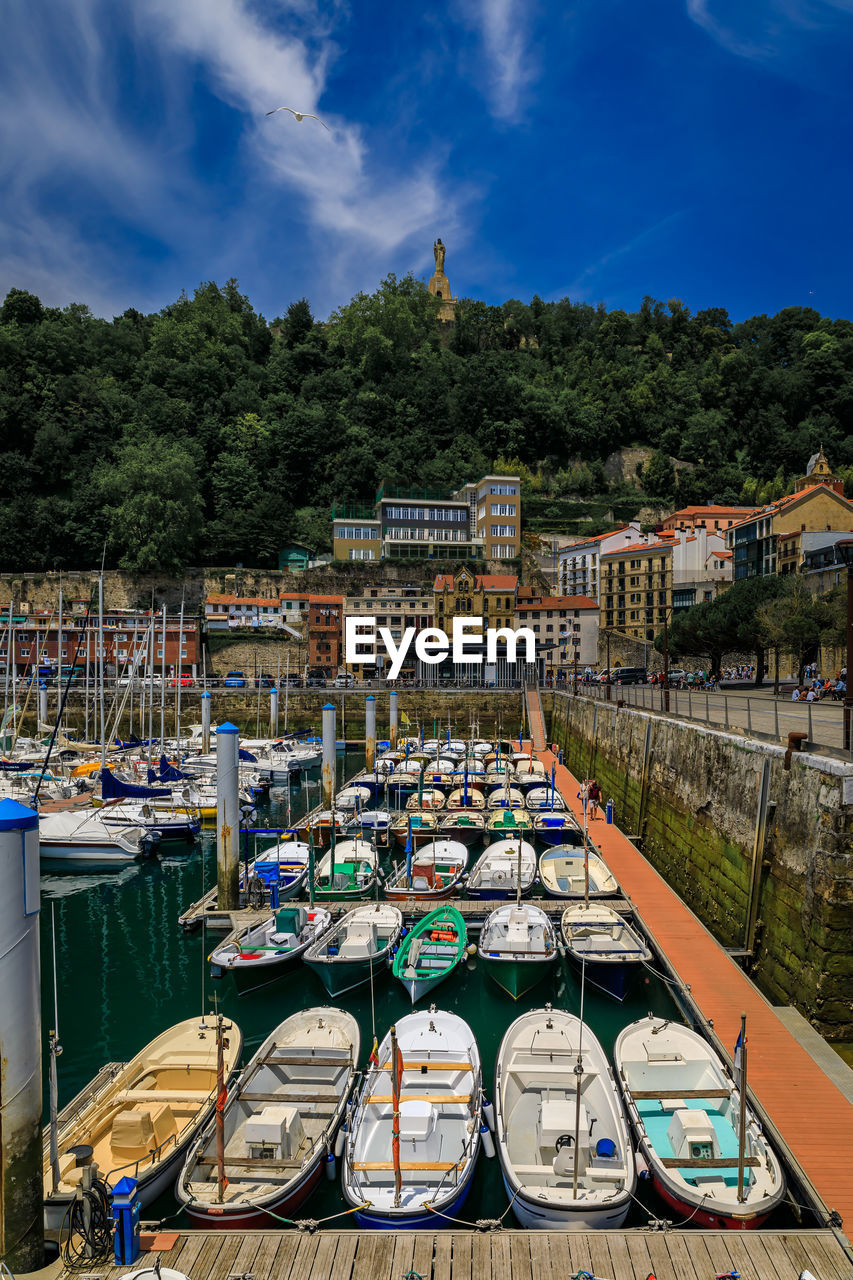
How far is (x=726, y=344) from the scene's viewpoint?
11675 centimetres

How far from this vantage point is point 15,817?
7.33 meters

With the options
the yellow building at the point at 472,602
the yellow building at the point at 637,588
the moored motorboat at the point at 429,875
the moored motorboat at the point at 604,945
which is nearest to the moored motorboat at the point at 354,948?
the moored motorboat at the point at 429,875

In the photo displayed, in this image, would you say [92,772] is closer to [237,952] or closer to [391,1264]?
[237,952]

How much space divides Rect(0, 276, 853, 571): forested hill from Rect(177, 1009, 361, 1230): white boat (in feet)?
230

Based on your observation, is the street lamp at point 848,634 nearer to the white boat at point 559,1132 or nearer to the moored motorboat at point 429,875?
the white boat at point 559,1132

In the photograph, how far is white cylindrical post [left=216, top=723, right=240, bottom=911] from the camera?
2039 centimetres

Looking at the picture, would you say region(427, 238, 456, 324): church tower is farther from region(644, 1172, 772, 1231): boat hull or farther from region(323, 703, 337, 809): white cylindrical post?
region(644, 1172, 772, 1231): boat hull

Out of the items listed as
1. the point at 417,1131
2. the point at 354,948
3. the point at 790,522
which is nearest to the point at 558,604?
the point at 790,522

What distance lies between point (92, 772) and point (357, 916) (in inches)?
906

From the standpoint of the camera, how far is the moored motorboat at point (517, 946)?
16.5 metres

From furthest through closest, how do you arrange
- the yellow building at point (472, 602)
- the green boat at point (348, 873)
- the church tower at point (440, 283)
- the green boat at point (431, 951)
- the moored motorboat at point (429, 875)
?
the church tower at point (440, 283)
the yellow building at point (472, 602)
the green boat at point (348, 873)
the moored motorboat at point (429, 875)
the green boat at point (431, 951)

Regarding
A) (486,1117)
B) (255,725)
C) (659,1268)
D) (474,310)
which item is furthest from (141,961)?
(474,310)

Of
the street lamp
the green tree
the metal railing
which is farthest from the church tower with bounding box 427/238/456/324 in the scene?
the street lamp

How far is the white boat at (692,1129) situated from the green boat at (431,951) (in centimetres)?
495
